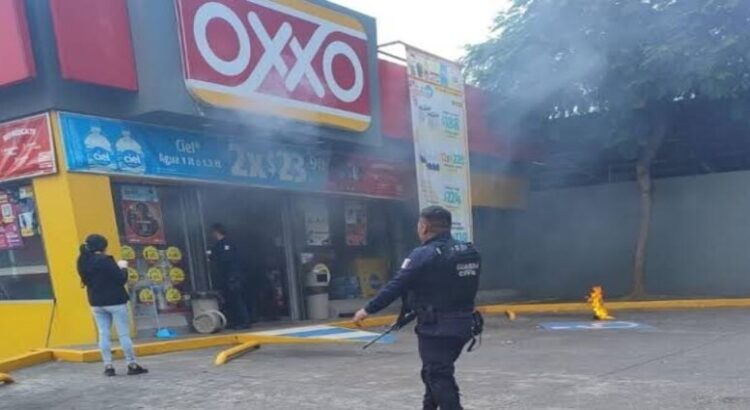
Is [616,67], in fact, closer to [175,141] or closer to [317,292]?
[317,292]

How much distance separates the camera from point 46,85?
8.41 meters

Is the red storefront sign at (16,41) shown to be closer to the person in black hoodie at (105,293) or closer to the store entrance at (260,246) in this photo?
the person in black hoodie at (105,293)

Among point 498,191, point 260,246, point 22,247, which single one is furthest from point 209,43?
point 498,191

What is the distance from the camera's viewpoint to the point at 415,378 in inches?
255

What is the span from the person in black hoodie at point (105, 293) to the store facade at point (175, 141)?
5.10 feet

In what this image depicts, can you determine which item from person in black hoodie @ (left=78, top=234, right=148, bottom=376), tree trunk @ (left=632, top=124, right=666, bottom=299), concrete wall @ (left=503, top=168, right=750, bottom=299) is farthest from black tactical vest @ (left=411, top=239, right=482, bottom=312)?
concrete wall @ (left=503, top=168, right=750, bottom=299)

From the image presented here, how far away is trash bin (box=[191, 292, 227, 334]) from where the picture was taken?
Result: 32.5 ft

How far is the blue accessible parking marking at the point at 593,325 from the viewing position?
10.1 meters

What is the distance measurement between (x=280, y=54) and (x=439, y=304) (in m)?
6.65

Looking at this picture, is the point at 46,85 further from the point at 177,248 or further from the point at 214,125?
the point at 177,248

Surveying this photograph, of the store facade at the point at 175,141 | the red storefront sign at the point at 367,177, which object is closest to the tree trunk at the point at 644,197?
the red storefront sign at the point at 367,177

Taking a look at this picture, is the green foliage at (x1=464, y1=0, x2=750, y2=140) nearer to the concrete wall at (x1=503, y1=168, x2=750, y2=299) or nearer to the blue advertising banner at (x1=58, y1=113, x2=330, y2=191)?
the concrete wall at (x1=503, y1=168, x2=750, y2=299)

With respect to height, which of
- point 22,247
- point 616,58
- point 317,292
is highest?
point 616,58

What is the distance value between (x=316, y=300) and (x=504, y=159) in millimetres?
5465
